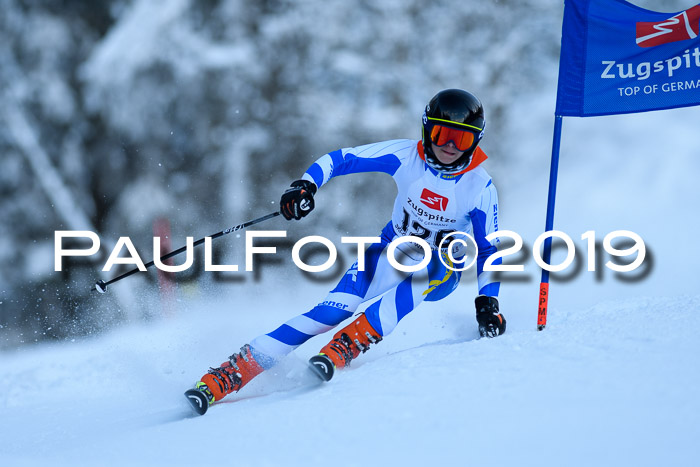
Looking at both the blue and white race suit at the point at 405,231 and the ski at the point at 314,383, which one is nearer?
the ski at the point at 314,383

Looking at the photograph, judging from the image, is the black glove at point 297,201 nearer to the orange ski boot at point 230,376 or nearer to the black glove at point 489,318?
the orange ski boot at point 230,376

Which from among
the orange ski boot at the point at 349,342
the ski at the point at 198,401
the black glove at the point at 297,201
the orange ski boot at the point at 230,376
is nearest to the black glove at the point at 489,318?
the orange ski boot at the point at 349,342

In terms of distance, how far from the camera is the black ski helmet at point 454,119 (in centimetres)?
315

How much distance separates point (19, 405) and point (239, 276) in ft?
17.8

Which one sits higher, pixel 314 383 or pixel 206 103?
pixel 206 103

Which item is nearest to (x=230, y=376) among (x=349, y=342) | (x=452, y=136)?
(x=349, y=342)

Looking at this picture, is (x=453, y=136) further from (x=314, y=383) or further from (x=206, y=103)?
(x=206, y=103)

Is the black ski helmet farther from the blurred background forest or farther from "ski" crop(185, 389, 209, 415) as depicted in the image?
the blurred background forest

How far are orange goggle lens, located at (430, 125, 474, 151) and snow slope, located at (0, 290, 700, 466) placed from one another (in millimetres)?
986

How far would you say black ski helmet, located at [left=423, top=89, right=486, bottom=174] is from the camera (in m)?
3.15

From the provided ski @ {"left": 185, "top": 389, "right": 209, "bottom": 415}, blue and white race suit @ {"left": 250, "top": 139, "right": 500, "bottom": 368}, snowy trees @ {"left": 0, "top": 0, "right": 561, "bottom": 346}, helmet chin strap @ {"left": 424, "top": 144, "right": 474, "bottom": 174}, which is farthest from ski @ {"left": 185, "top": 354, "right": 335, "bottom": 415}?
snowy trees @ {"left": 0, "top": 0, "right": 561, "bottom": 346}

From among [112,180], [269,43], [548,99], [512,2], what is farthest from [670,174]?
[112,180]

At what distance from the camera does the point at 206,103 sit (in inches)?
451

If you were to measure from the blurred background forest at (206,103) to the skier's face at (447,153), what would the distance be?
7606mm
